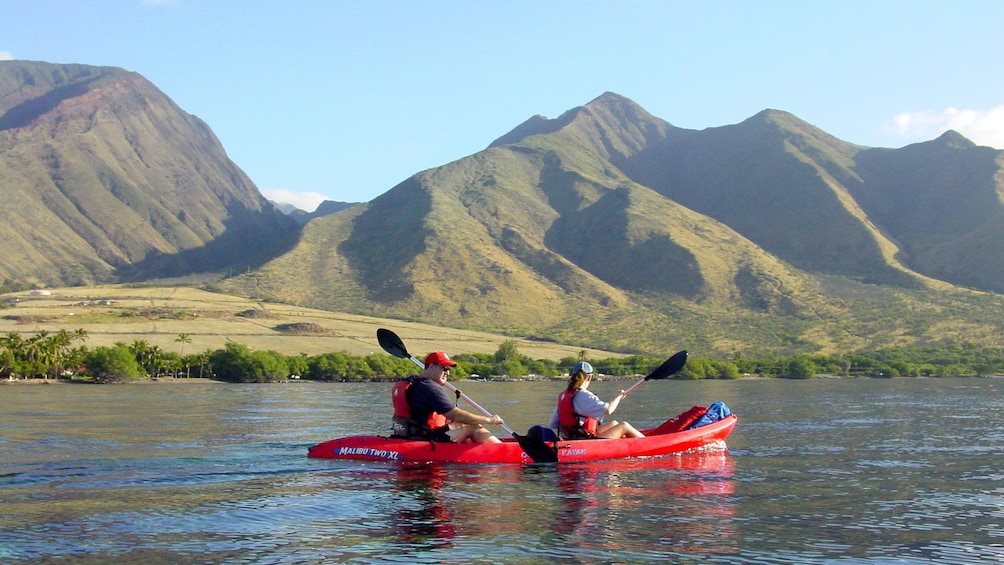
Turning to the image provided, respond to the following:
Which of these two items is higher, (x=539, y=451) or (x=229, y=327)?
(x=229, y=327)

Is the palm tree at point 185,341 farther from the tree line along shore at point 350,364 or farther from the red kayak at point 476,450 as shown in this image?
the red kayak at point 476,450

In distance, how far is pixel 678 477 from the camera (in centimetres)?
2183

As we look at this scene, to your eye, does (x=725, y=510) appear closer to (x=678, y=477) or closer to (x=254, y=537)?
(x=678, y=477)

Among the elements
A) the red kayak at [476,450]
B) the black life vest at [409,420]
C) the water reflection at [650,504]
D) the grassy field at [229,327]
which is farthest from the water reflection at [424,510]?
the grassy field at [229,327]

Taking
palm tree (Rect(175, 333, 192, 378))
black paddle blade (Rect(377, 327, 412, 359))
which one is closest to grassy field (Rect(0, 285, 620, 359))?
→ palm tree (Rect(175, 333, 192, 378))

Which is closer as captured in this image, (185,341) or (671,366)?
(671,366)

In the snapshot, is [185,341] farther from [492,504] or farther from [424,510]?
[424,510]

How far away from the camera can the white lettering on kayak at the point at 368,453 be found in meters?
22.5

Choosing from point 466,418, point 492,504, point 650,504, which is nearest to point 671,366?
point 466,418

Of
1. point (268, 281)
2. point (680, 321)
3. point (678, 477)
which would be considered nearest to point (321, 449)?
point (678, 477)

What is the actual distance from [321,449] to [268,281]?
170 metres

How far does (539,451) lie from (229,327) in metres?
123

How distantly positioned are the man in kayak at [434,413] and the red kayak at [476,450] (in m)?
0.29

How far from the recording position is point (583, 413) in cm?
2322
